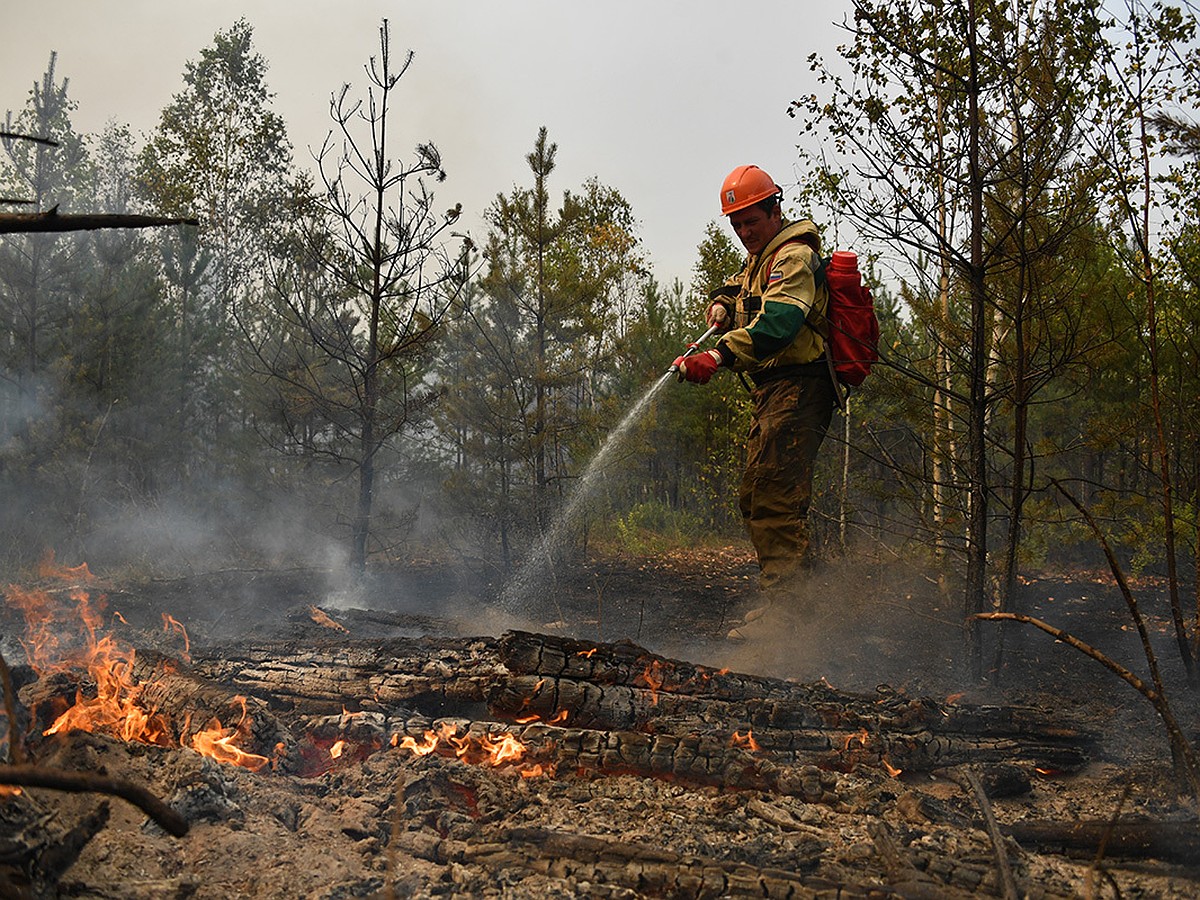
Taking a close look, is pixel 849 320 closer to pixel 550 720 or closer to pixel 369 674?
pixel 550 720

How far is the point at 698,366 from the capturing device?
4.90 meters

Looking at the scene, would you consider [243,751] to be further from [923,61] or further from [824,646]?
[923,61]

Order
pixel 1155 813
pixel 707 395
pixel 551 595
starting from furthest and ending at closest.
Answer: pixel 707 395, pixel 551 595, pixel 1155 813

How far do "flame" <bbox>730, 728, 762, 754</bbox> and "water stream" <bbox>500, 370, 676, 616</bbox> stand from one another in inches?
236

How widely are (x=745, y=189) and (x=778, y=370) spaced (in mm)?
1206

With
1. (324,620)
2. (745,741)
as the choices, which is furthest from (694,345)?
(324,620)

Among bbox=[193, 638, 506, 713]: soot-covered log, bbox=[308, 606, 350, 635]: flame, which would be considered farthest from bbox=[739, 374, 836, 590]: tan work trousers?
bbox=[308, 606, 350, 635]: flame

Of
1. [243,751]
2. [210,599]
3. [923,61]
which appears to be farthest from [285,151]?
[243,751]

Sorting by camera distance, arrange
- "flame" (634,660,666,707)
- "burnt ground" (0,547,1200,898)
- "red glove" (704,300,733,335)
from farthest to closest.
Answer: "red glove" (704,300,733,335) < "flame" (634,660,666,707) < "burnt ground" (0,547,1200,898)

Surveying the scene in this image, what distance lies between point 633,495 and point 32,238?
1382cm

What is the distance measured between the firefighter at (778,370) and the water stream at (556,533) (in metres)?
4.84

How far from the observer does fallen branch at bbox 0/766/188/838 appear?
4.82 feet

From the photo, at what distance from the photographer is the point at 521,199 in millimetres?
13328

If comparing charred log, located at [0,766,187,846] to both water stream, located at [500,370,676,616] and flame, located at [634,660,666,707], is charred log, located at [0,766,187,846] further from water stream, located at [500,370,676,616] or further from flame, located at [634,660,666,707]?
water stream, located at [500,370,676,616]
